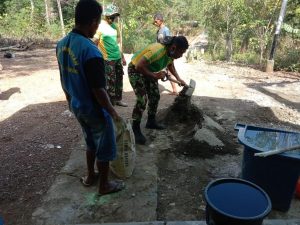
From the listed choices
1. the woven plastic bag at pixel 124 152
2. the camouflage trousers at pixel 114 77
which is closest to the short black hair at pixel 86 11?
the woven plastic bag at pixel 124 152

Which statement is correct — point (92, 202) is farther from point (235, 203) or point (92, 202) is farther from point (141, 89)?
point (141, 89)

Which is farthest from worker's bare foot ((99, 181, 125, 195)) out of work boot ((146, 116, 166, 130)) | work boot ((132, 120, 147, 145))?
work boot ((146, 116, 166, 130))

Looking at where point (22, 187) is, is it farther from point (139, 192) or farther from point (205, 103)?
point (205, 103)

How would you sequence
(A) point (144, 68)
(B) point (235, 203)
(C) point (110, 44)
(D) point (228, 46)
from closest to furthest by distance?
(B) point (235, 203) → (A) point (144, 68) → (C) point (110, 44) → (D) point (228, 46)

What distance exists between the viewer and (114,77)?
6105mm

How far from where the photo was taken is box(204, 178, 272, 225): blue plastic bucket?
2.09 metres

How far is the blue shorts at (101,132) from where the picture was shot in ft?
10.0

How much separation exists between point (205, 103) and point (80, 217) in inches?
176

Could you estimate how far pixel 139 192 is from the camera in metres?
3.47

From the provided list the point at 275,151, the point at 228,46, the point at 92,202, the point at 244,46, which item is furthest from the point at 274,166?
the point at 244,46

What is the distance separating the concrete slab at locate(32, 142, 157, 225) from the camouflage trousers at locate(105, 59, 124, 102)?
2499 millimetres

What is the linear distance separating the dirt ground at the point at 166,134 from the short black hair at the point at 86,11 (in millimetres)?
1876

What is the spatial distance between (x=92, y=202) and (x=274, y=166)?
Result: 1779mm

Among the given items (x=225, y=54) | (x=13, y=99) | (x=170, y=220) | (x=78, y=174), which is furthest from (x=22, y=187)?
(x=225, y=54)
